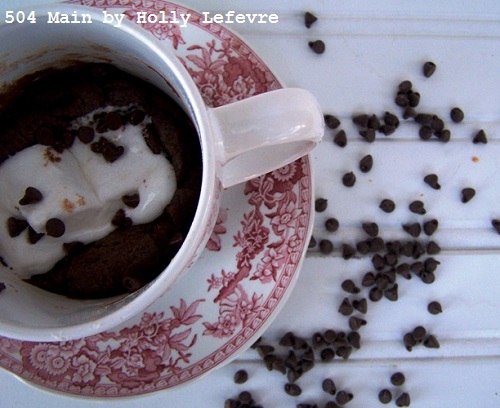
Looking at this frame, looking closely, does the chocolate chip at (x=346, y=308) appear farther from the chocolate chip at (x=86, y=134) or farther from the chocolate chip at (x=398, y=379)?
the chocolate chip at (x=86, y=134)

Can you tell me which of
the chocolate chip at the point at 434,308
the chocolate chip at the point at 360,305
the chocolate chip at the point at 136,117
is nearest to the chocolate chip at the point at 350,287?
the chocolate chip at the point at 360,305

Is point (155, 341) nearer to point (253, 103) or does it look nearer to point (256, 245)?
point (256, 245)

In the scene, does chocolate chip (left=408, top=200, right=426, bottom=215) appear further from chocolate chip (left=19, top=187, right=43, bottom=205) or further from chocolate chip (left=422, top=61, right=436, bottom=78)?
chocolate chip (left=19, top=187, right=43, bottom=205)

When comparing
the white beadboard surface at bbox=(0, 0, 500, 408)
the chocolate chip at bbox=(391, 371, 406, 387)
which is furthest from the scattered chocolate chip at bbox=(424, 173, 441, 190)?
the chocolate chip at bbox=(391, 371, 406, 387)

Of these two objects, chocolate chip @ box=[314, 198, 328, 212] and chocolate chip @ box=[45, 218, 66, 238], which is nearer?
chocolate chip @ box=[45, 218, 66, 238]

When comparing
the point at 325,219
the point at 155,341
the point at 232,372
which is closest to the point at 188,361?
the point at 155,341

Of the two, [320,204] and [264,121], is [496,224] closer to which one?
[320,204]
